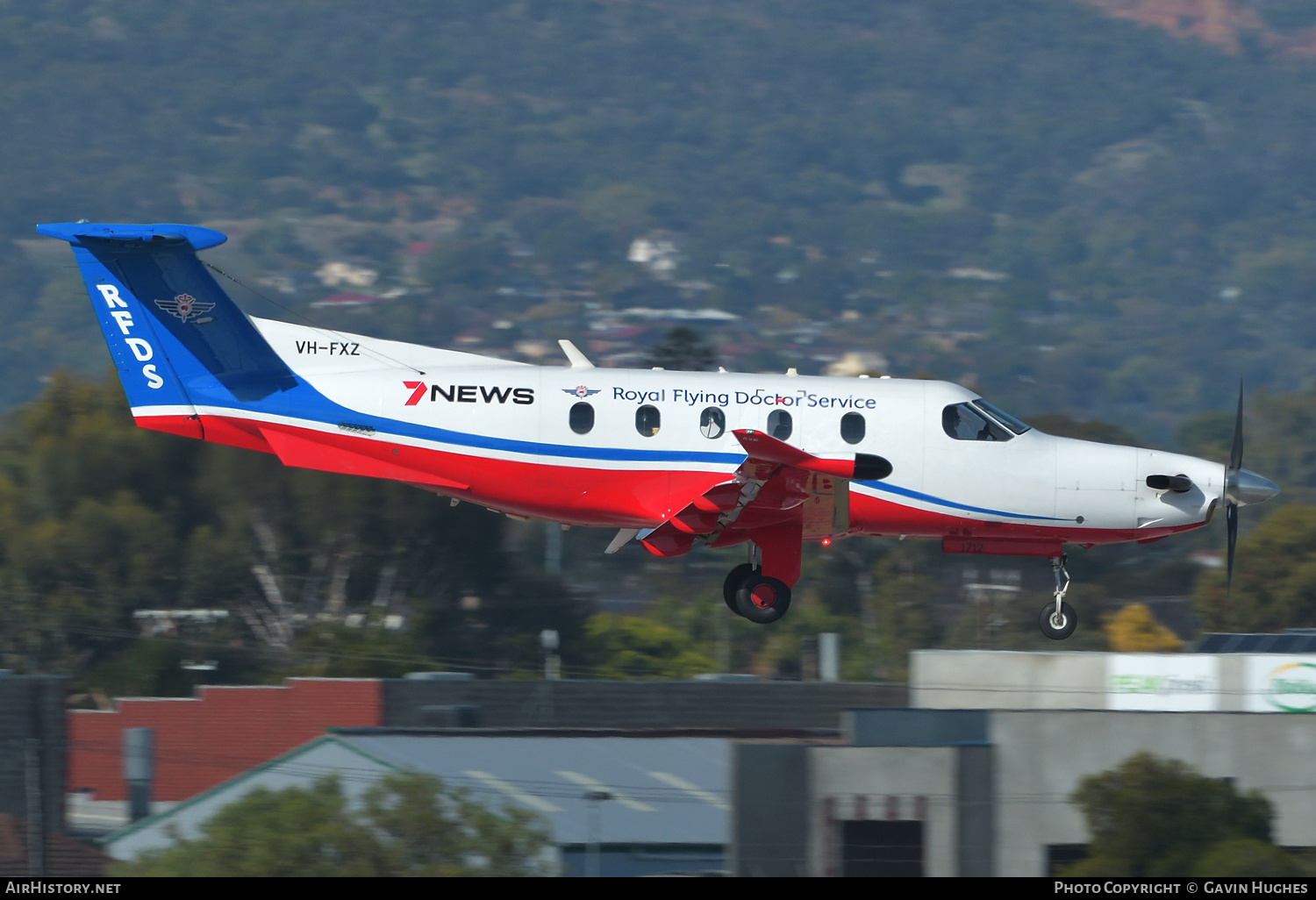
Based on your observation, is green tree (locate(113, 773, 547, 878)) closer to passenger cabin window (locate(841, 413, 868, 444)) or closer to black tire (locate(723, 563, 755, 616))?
black tire (locate(723, 563, 755, 616))

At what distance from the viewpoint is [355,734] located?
3284 centimetres

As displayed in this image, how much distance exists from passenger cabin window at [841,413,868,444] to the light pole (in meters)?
9.45

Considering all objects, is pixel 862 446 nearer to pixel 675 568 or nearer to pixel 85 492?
pixel 85 492

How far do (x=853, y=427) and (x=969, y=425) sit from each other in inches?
73.3

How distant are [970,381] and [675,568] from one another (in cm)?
11829

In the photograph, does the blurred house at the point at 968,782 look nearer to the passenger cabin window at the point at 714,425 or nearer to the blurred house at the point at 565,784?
the blurred house at the point at 565,784

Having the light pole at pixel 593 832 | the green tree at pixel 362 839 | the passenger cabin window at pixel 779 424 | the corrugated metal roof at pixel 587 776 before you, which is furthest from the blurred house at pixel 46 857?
the passenger cabin window at pixel 779 424

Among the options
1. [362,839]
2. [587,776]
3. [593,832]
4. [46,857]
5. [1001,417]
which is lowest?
[46,857]

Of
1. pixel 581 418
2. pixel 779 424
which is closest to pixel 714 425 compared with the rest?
pixel 779 424

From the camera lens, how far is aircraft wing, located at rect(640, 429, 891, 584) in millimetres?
20891

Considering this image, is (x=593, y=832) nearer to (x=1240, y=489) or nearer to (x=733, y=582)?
(x=733, y=582)

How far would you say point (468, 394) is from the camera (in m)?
22.4

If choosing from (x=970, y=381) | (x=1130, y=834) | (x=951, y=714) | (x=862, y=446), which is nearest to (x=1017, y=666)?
(x=951, y=714)

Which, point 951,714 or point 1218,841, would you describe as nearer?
point 1218,841
